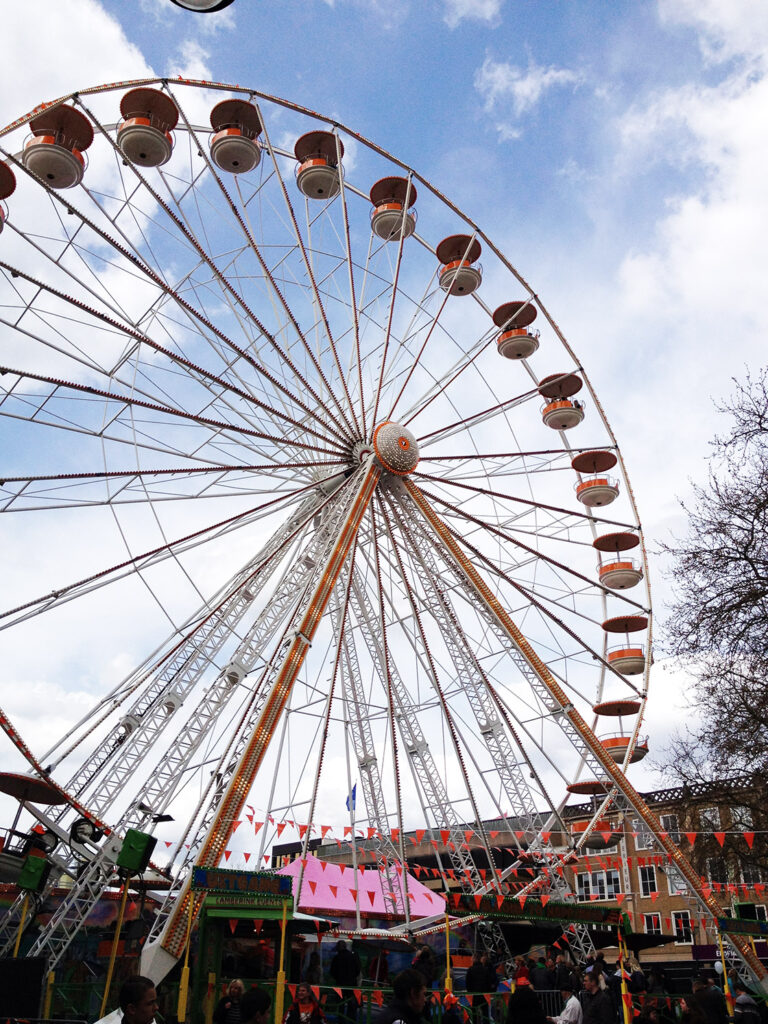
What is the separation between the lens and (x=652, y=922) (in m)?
40.7

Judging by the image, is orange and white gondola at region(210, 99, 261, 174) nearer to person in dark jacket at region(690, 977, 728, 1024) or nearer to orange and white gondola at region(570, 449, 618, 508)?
orange and white gondola at region(570, 449, 618, 508)

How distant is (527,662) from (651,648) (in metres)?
5.25

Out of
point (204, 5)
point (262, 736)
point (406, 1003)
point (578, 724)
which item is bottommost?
point (406, 1003)

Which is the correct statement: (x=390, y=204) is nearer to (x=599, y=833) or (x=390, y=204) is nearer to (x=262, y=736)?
(x=262, y=736)

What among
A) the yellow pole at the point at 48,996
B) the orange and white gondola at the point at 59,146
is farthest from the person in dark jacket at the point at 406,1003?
the orange and white gondola at the point at 59,146

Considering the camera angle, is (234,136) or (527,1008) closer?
(527,1008)

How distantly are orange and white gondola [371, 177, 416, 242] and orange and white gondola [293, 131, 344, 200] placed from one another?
48.0 inches

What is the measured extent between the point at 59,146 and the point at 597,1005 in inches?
627

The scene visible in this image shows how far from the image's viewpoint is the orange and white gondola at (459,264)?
22.4 m

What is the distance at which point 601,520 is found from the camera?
22.2m

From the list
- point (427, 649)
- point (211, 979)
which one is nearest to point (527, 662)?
point (427, 649)

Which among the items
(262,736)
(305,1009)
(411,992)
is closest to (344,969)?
(305,1009)

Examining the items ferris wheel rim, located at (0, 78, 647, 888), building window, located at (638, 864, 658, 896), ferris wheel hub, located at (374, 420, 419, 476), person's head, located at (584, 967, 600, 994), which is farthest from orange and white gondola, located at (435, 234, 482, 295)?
building window, located at (638, 864, 658, 896)

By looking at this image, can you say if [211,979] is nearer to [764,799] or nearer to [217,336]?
[217,336]
